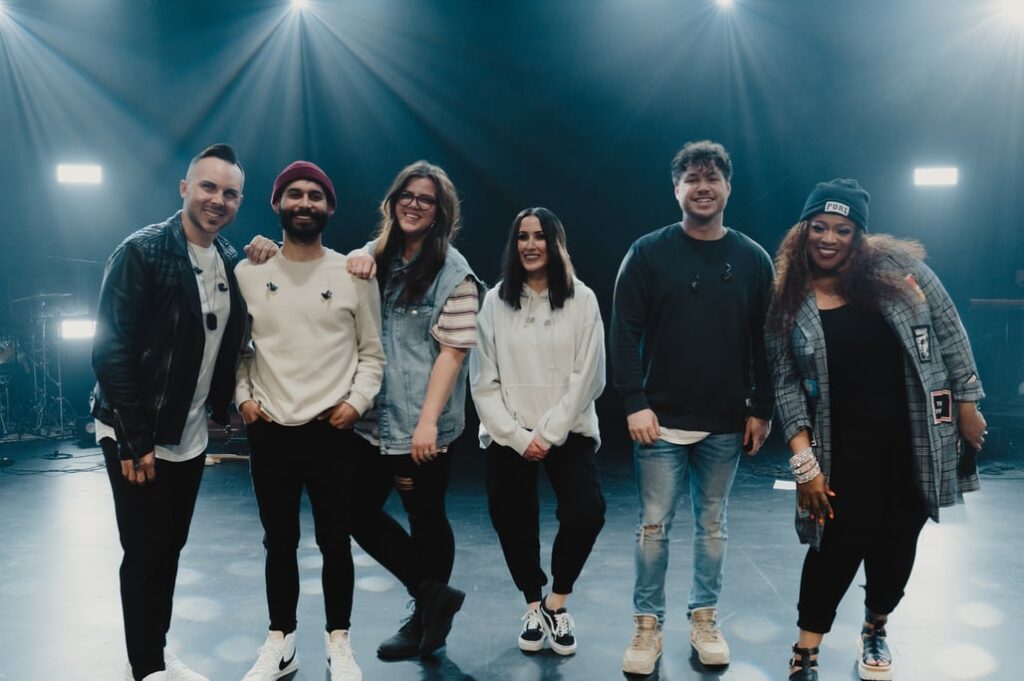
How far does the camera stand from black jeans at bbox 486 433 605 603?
2057 mm

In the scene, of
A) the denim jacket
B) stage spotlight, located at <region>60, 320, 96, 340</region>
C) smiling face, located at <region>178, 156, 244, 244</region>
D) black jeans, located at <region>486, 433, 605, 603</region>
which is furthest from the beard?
stage spotlight, located at <region>60, 320, 96, 340</region>

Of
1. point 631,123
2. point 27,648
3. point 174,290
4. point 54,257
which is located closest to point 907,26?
point 631,123

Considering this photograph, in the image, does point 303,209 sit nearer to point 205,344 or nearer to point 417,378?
point 205,344

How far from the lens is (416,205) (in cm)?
199

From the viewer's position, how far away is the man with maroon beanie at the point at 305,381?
1.87 metres

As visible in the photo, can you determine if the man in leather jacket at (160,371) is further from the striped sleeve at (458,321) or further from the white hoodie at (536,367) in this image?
the white hoodie at (536,367)

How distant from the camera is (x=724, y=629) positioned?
232 centimetres

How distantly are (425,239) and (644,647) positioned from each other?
4.44ft

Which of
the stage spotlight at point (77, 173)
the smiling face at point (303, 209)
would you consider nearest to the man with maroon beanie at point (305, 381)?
the smiling face at point (303, 209)

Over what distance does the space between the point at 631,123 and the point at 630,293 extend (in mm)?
5159

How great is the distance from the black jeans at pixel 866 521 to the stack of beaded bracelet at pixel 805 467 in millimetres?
80

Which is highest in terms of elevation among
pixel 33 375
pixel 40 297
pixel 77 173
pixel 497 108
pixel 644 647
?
pixel 497 108

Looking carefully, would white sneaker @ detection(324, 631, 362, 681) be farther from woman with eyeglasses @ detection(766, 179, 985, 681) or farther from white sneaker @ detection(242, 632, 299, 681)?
woman with eyeglasses @ detection(766, 179, 985, 681)

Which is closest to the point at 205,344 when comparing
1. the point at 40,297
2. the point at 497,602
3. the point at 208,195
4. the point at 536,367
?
the point at 208,195
